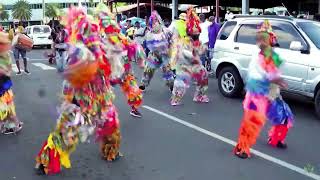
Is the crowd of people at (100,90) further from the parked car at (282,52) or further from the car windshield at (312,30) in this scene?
the car windshield at (312,30)

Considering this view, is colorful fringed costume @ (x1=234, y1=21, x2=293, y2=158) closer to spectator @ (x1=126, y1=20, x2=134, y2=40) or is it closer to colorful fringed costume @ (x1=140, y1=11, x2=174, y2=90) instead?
colorful fringed costume @ (x1=140, y1=11, x2=174, y2=90)

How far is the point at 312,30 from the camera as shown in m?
8.95

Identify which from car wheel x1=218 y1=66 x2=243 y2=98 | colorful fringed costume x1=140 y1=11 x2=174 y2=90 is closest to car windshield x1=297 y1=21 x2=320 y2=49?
car wheel x1=218 y1=66 x2=243 y2=98

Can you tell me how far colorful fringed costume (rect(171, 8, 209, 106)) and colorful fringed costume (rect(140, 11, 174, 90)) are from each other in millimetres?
538

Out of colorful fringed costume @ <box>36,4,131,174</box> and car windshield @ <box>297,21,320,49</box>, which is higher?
car windshield @ <box>297,21,320,49</box>

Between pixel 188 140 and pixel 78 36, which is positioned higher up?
pixel 78 36

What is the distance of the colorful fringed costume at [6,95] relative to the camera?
6270 mm

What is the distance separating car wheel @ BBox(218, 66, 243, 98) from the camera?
10148 mm

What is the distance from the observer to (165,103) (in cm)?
→ 981

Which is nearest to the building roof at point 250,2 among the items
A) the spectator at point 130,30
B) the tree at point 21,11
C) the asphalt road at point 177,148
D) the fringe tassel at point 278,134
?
the spectator at point 130,30

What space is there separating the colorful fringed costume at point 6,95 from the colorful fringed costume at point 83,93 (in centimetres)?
140

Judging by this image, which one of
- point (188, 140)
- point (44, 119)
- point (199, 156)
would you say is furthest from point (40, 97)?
point (199, 156)

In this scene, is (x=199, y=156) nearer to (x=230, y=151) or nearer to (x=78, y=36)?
(x=230, y=151)

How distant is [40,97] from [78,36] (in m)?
5.91
